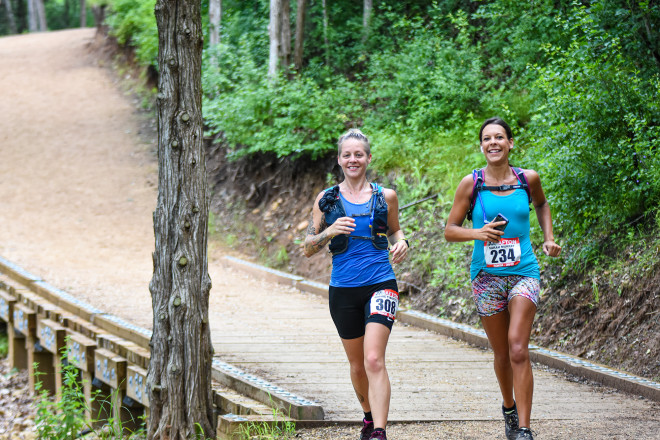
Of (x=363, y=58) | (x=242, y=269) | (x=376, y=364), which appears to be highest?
(x=363, y=58)

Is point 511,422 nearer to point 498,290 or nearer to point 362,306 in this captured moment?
point 498,290

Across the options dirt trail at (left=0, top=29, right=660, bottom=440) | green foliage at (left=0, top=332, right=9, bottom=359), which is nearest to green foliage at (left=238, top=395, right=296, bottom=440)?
dirt trail at (left=0, top=29, right=660, bottom=440)

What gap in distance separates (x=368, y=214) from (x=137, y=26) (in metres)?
23.7

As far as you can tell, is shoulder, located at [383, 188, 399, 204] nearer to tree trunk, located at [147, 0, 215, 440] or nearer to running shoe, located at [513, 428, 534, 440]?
running shoe, located at [513, 428, 534, 440]

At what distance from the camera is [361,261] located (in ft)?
14.3

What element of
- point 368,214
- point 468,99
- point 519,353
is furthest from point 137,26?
point 519,353

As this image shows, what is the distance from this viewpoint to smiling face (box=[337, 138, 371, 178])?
4.43 meters

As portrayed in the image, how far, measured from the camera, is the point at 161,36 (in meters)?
5.46

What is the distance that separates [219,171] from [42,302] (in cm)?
778

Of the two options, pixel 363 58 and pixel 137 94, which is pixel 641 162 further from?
pixel 137 94

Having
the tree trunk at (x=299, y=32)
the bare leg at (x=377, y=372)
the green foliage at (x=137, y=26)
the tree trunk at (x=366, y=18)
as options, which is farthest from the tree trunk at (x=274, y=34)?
the bare leg at (x=377, y=372)

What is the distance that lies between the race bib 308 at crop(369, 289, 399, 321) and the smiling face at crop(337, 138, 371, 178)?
764 mm

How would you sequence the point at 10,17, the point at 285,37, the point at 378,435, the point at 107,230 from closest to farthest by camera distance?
the point at 378,435 < the point at 107,230 < the point at 285,37 < the point at 10,17

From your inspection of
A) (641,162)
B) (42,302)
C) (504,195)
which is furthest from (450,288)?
(42,302)
